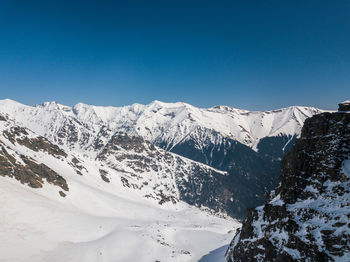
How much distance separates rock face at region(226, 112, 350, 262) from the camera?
26.5 m

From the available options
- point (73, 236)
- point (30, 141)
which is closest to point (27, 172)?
point (73, 236)

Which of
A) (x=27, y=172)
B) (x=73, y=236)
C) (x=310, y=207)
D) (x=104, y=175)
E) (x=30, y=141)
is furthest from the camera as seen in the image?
(x=104, y=175)

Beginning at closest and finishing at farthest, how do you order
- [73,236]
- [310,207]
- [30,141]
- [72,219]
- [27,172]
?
[310,207] < [73,236] < [72,219] < [27,172] < [30,141]

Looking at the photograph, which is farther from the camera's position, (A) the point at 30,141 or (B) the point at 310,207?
(A) the point at 30,141

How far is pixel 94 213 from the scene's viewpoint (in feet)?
292

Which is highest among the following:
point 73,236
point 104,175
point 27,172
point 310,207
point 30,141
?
point 310,207

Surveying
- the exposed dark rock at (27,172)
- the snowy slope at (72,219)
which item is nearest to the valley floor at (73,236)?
the snowy slope at (72,219)

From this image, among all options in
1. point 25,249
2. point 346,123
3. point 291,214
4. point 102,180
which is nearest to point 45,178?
point 102,180

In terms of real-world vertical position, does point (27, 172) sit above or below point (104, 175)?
above

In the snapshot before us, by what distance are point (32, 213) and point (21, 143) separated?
7396cm

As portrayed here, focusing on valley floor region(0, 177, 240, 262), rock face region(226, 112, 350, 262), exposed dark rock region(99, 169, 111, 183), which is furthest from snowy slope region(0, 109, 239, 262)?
rock face region(226, 112, 350, 262)

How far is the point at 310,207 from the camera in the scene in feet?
99.0

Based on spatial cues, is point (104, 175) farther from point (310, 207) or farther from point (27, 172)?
point (310, 207)

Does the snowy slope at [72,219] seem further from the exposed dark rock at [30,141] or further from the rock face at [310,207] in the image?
the rock face at [310,207]
